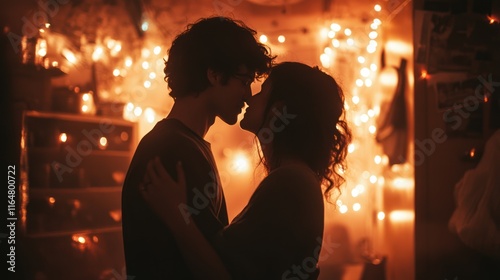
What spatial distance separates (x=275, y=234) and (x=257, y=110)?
0.45 metres

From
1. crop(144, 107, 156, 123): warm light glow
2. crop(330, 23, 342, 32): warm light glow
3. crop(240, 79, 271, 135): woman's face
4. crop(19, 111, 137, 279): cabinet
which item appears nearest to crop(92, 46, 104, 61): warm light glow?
crop(19, 111, 137, 279): cabinet

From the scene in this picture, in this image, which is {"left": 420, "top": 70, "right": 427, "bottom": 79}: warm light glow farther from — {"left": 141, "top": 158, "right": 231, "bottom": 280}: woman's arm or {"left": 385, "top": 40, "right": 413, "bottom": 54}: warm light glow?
{"left": 141, "top": 158, "right": 231, "bottom": 280}: woman's arm

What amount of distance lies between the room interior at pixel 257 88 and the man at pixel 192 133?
0.40 m

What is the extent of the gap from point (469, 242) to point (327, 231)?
7.91ft

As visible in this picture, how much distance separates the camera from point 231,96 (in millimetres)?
1470

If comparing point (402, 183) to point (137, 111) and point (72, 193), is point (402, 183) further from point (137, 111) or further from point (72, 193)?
point (137, 111)

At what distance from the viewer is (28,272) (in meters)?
2.90

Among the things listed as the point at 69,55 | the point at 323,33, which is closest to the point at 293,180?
the point at 69,55

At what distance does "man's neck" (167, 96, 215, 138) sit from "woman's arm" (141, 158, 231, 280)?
193mm

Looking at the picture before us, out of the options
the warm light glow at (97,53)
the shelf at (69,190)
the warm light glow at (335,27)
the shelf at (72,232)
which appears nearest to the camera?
the shelf at (72,232)

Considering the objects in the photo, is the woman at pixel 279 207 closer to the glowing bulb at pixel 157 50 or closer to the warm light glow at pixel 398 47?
the warm light glow at pixel 398 47

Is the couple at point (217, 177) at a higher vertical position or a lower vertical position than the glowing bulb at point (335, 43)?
lower

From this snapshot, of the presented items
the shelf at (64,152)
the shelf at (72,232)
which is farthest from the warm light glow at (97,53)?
the shelf at (72,232)

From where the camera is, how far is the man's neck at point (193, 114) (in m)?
1.40
